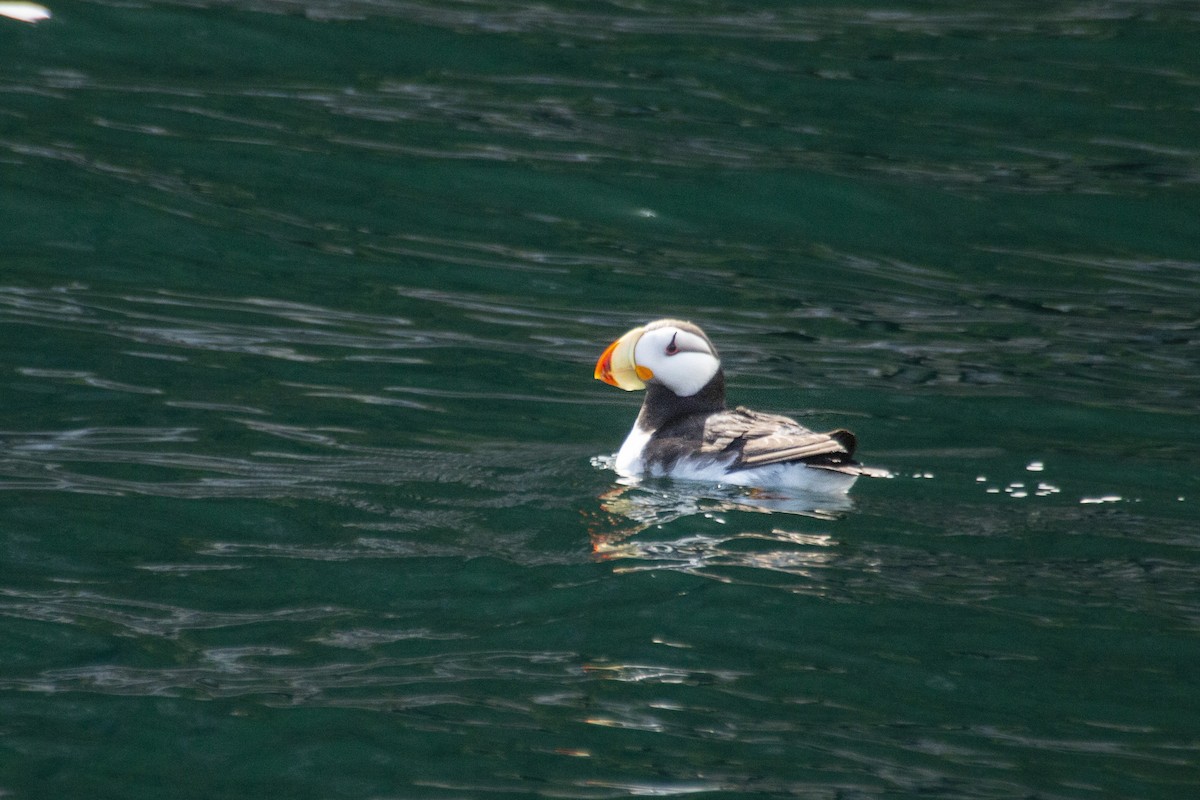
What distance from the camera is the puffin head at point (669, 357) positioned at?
23.4ft

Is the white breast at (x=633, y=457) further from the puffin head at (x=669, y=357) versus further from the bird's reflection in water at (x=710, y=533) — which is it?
the puffin head at (x=669, y=357)

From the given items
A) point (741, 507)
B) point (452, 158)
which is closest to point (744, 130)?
point (452, 158)

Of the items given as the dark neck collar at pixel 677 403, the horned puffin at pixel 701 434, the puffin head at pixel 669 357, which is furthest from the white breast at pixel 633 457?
the puffin head at pixel 669 357

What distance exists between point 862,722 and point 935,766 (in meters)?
0.29

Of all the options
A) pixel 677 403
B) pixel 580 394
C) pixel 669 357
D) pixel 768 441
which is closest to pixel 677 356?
pixel 669 357

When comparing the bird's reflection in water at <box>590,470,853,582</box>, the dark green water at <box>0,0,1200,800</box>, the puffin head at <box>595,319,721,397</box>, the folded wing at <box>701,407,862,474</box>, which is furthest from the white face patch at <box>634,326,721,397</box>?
the bird's reflection in water at <box>590,470,853,582</box>

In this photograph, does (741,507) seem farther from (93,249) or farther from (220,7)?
(220,7)

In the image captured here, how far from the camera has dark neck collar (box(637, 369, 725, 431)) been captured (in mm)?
7215

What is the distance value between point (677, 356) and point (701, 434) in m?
0.55

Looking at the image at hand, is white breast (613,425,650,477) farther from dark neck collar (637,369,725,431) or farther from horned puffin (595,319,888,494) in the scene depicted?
dark neck collar (637,369,725,431)

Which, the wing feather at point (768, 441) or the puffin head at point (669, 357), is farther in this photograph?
the puffin head at point (669, 357)

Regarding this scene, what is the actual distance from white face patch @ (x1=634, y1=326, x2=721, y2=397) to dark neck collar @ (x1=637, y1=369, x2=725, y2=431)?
0.05 meters

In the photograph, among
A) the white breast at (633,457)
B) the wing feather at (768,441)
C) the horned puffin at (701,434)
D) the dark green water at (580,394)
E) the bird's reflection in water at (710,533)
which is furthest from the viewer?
the white breast at (633,457)

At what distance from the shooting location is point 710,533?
5.96m
